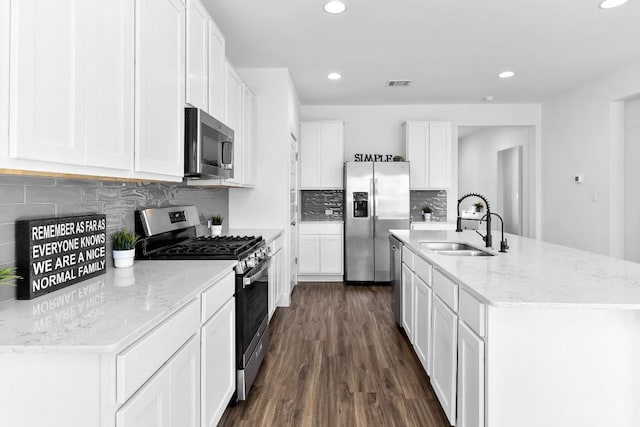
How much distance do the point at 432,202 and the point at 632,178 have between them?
2.45 metres

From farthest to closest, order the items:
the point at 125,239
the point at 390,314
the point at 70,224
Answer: the point at 390,314
the point at 125,239
the point at 70,224

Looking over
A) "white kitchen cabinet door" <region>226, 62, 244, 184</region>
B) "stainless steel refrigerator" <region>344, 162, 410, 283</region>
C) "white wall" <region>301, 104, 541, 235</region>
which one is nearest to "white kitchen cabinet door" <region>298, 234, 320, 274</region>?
"stainless steel refrigerator" <region>344, 162, 410, 283</region>

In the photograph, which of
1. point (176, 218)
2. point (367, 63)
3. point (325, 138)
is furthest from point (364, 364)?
point (325, 138)

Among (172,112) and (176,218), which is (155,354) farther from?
(176,218)

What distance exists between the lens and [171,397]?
131cm

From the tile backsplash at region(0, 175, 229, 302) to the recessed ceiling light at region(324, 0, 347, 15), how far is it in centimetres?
175

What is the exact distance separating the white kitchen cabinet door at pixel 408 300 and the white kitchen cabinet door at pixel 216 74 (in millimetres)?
1834

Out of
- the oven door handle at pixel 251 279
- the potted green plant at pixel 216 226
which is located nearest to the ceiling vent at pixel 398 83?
the potted green plant at pixel 216 226

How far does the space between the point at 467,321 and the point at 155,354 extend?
1.22 meters

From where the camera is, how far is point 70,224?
1.58 metres

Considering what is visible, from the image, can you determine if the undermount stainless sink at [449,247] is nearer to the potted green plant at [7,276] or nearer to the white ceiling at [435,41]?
the white ceiling at [435,41]

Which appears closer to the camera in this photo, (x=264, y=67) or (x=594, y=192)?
(x=264, y=67)

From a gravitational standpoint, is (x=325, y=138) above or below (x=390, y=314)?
above

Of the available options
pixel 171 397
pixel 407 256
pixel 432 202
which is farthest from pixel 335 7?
pixel 432 202
